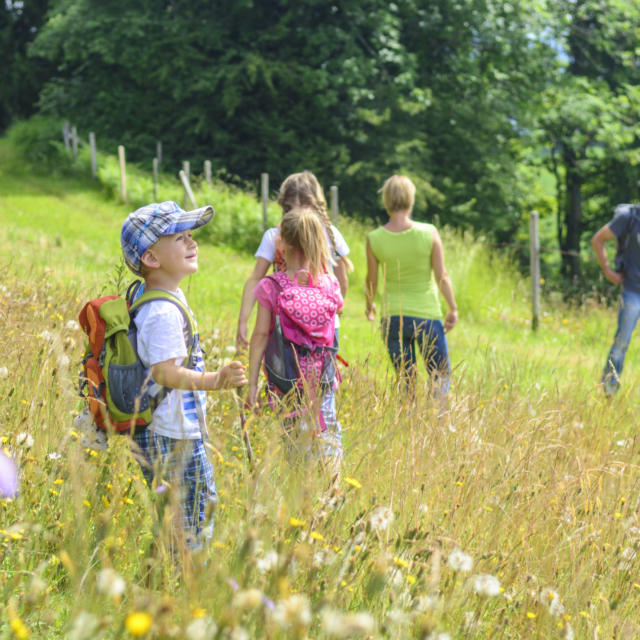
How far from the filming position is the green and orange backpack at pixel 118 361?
241 cm

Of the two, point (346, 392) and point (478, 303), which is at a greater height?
point (346, 392)

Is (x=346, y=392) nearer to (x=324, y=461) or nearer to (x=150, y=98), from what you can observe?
(x=324, y=461)

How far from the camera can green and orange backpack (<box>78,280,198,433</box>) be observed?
2414 millimetres

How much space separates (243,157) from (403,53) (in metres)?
6.34

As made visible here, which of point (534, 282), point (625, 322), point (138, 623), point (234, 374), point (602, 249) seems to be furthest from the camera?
point (534, 282)

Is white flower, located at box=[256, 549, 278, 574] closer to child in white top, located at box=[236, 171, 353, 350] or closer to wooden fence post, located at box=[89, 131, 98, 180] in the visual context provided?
child in white top, located at box=[236, 171, 353, 350]

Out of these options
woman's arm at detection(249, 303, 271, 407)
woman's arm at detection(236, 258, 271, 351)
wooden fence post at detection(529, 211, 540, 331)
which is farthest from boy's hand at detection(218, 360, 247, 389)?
wooden fence post at detection(529, 211, 540, 331)

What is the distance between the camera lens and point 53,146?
2645 centimetres

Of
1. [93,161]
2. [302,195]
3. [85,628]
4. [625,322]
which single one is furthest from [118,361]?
[93,161]

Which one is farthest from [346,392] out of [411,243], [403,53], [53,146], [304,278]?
[53,146]

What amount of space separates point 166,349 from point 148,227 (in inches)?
17.0

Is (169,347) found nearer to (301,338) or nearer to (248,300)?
(301,338)

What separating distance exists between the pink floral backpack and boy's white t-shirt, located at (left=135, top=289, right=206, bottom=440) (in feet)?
3.00

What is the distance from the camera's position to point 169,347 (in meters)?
2.41
